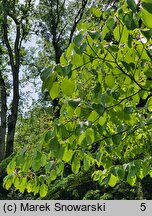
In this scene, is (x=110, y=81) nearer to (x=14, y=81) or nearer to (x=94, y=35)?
(x=94, y=35)

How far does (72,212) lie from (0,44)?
16595 mm

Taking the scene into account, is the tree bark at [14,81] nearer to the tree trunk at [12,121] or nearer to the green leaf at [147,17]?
the tree trunk at [12,121]

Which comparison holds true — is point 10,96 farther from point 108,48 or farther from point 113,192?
point 108,48

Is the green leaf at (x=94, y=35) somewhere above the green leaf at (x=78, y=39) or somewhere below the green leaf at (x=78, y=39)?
above

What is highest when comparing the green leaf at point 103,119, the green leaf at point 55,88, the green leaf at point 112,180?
the green leaf at point 55,88

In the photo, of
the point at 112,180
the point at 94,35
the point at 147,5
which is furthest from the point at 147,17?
the point at 112,180

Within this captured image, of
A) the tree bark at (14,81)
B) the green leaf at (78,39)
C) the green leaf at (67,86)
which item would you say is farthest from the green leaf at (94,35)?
the tree bark at (14,81)

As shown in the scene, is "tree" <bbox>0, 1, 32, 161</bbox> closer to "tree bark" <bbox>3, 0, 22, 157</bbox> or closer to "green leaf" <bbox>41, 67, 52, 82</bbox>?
"tree bark" <bbox>3, 0, 22, 157</bbox>

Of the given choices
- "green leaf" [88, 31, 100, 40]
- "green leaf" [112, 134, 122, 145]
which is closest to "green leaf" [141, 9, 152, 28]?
"green leaf" [88, 31, 100, 40]

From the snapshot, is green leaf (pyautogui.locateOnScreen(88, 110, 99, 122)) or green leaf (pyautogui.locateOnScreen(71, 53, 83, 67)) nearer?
green leaf (pyautogui.locateOnScreen(71, 53, 83, 67))

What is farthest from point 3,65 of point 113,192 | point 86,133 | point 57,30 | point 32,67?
point 86,133

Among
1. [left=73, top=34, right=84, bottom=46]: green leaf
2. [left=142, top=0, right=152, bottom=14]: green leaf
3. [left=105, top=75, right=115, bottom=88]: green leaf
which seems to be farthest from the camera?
[left=105, top=75, right=115, bottom=88]: green leaf

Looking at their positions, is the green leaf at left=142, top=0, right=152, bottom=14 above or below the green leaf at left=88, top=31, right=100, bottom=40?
below

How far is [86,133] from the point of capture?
1.35 meters
